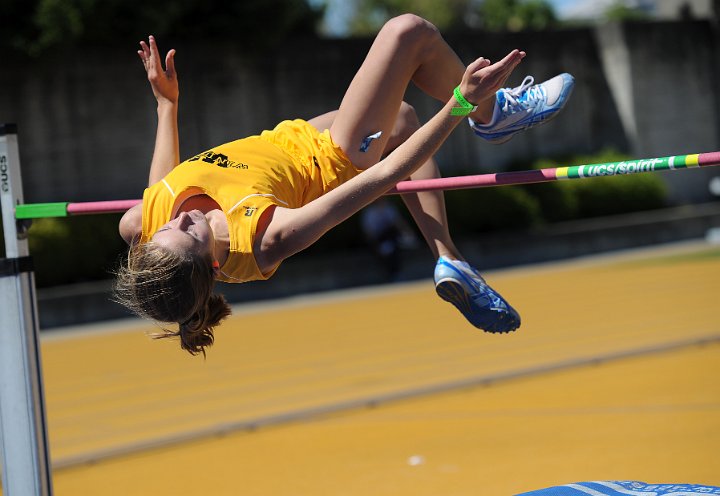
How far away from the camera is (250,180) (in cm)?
282

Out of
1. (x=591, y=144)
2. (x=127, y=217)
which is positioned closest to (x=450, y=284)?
(x=127, y=217)

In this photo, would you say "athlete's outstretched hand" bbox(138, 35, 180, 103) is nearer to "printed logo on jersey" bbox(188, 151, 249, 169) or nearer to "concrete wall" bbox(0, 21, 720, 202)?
"printed logo on jersey" bbox(188, 151, 249, 169)

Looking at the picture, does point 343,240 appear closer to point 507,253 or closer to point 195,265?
point 507,253

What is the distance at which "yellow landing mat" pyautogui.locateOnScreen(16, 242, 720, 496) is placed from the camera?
3.81m

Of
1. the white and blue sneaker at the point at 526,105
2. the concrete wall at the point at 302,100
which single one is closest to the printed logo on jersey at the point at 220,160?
the white and blue sneaker at the point at 526,105

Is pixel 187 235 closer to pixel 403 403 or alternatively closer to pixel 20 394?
pixel 20 394

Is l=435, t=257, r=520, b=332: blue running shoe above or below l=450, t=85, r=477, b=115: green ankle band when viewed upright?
below

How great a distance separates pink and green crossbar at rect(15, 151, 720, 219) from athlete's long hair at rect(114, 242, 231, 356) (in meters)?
0.39

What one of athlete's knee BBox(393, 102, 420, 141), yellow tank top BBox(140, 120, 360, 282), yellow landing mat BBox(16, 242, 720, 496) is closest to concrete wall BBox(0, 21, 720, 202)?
yellow landing mat BBox(16, 242, 720, 496)

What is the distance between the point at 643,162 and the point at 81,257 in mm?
8254

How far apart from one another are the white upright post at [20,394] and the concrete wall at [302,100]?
793 cm

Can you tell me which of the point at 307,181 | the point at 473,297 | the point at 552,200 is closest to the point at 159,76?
the point at 307,181

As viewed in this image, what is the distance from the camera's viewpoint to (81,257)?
1022 centimetres

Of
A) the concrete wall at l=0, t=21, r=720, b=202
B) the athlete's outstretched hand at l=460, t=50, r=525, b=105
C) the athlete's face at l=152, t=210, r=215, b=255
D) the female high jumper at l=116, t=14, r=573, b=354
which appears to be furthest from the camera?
the concrete wall at l=0, t=21, r=720, b=202
